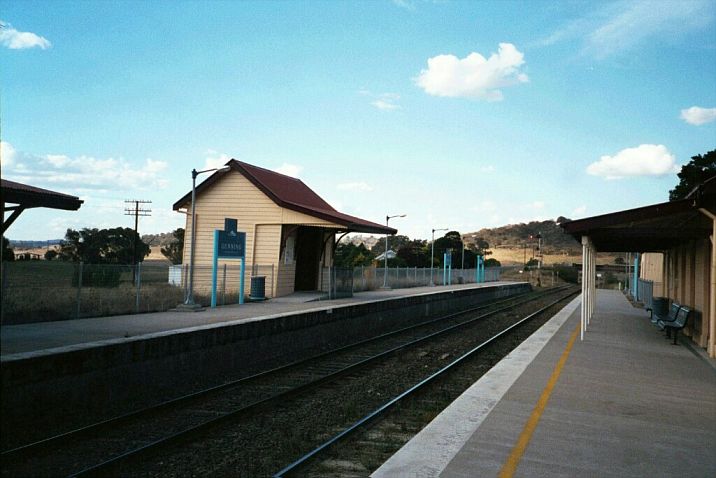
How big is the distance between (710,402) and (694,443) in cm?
255

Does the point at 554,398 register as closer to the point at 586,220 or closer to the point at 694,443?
the point at 694,443

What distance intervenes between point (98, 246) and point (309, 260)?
137 feet

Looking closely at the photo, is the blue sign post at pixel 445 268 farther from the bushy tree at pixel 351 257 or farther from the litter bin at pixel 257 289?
the litter bin at pixel 257 289

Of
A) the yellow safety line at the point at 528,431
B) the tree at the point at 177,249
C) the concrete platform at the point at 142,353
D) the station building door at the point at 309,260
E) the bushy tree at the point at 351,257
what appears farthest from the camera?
the tree at the point at 177,249

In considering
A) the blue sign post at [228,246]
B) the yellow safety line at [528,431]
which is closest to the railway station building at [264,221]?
the blue sign post at [228,246]

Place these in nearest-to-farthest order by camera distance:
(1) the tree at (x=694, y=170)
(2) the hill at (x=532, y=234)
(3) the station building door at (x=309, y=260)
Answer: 1. (3) the station building door at (x=309, y=260)
2. (1) the tree at (x=694, y=170)
3. (2) the hill at (x=532, y=234)

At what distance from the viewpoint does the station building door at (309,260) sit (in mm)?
27281

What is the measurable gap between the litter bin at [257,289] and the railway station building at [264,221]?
53 cm

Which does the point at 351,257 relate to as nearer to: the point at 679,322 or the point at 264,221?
the point at 264,221

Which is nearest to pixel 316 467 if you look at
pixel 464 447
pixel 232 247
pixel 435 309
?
pixel 464 447

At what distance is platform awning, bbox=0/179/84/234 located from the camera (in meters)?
11.0

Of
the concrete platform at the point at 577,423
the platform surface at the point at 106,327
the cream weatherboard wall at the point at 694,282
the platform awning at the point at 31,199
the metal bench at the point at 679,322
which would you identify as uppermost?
the platform awning at the point at 31,199

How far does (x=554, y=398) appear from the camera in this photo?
8.78 m

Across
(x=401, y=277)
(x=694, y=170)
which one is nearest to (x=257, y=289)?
(x=401, y=277)
